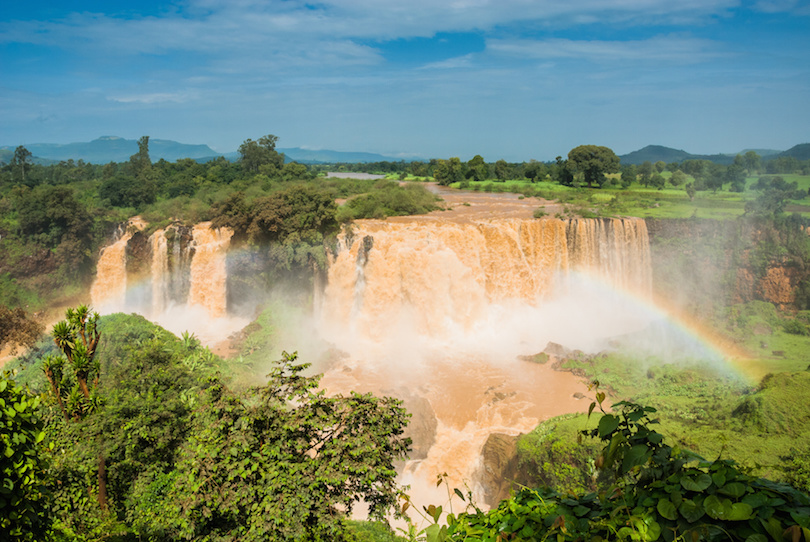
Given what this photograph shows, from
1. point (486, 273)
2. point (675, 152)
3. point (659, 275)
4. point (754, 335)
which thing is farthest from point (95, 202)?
point (675, 152)

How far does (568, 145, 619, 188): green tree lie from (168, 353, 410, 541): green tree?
39.0m

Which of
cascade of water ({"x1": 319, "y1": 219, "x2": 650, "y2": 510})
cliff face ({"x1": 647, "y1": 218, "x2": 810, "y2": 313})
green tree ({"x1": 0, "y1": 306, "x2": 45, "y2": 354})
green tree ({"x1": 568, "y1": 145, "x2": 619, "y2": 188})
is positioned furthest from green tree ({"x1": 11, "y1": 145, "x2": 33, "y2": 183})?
cliff face ({"x1": 647, "y1": 218, "x2": 810, "y2": 313})

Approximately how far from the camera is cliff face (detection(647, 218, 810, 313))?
2594cm

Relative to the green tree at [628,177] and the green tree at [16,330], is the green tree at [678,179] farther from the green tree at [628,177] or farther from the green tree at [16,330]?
the green tree at [16,330]

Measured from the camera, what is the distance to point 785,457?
9.62 metres

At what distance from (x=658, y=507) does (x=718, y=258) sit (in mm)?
29629

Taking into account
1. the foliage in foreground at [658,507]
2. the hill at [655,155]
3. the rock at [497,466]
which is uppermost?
the hill at [655,155]

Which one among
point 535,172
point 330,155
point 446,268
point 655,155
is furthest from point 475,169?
point 330,155

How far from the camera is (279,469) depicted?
5.86m

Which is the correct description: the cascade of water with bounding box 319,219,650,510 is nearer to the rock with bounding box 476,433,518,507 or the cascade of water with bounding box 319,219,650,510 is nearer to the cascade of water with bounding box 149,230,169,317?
the rock with bounding box 476,433,518,507

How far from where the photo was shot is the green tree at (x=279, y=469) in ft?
18.3

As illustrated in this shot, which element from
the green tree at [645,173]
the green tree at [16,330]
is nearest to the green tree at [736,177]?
the green tree at [645,173]

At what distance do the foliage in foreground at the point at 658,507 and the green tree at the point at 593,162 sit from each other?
4188 centimetres

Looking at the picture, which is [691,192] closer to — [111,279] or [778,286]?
[778,286]
